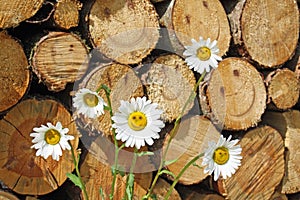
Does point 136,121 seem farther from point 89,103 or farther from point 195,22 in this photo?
point 195,22

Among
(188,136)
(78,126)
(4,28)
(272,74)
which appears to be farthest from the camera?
(272,74)

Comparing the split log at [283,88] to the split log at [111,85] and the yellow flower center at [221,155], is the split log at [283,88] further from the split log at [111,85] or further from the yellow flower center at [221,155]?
the yellow flower center at [221,155]

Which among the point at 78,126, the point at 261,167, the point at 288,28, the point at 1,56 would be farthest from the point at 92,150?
the point at 288,28

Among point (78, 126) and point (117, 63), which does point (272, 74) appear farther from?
point (78, 126)

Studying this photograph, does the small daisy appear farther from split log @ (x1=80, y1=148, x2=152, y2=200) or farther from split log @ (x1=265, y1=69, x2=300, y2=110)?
split log @ (x1=265, y1=69, x2=300, y2=110)

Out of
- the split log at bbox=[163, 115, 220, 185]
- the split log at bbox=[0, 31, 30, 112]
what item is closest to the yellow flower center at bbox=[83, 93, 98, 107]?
A: the split log at bbox=[0, 31, 30, 112]

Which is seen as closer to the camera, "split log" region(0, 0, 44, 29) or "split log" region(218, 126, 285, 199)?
"split log" region(0, 0, 44, 29)

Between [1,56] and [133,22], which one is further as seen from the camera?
[133,22]
